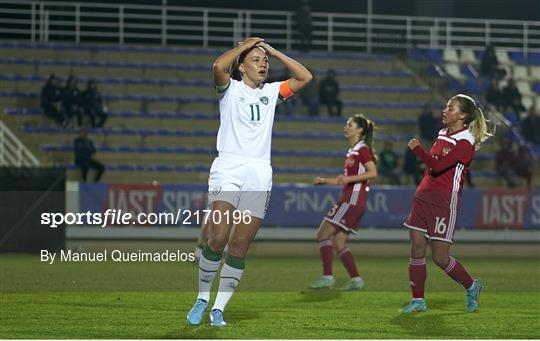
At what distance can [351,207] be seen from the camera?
14.1 meters

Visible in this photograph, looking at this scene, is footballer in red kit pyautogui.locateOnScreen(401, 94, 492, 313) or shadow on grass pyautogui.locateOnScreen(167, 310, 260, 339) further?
footballer in red kit pyautogui.locateOnScreen(401, 94, 492, 313)

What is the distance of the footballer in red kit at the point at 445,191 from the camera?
36.2 ft

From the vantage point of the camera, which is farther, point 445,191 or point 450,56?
point 450,56

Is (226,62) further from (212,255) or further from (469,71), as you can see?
(469,71)

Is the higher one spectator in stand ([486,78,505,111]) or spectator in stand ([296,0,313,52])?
spectator in stand ([296,0,313,52])

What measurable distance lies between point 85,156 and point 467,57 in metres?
12.4

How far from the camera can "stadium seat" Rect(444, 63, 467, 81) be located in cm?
3052

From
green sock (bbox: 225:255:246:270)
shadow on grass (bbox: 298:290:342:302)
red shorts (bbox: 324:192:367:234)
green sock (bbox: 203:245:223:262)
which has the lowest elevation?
shadow on grass (bbox: 298:290:342:302)

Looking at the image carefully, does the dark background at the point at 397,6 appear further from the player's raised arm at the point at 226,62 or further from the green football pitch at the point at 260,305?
the player's raised arm at the point at 226,62

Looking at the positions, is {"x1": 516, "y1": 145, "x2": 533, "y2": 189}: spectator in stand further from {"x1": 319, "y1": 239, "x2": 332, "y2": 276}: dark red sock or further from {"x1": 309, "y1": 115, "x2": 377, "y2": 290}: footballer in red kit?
{"x1": 319, "y1": 239, "x2": 332, "y2": 276}: dark red sock

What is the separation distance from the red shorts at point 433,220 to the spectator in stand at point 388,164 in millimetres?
12955

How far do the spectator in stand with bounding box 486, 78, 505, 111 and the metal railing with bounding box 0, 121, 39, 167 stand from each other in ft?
36.0

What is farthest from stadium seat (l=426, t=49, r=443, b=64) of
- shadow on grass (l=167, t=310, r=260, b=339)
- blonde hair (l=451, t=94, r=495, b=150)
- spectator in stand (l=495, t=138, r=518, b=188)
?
shadow on grass (l=167, t=310, r=260, b=339)

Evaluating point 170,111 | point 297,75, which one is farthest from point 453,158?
point 170,111
